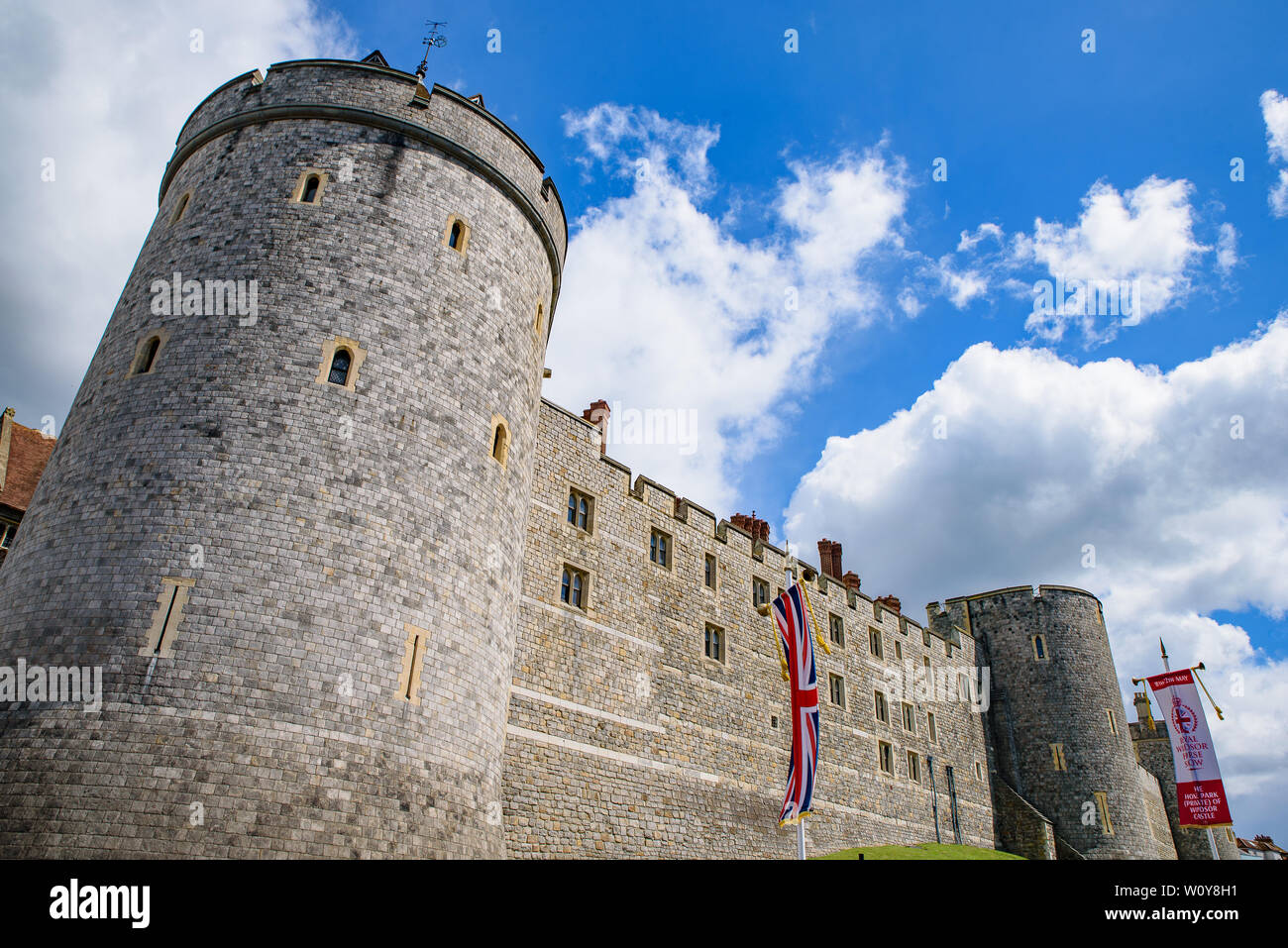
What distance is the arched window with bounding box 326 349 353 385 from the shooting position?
1462 cm

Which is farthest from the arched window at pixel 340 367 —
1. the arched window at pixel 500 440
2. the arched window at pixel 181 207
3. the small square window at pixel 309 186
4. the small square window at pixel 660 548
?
the small square window at pixel 660 548

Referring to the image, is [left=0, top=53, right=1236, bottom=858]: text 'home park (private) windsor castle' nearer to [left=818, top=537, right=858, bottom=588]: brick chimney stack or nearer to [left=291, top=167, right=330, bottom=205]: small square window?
[left=291, top=167, right=330, bottom=205]: small square window

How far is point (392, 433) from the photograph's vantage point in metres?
14.7

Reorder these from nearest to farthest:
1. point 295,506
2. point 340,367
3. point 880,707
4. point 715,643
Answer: point 295,506, point 340,367, point 715,643, point 880,707

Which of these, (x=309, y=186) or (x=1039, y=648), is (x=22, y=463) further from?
(x=1039, y=648)

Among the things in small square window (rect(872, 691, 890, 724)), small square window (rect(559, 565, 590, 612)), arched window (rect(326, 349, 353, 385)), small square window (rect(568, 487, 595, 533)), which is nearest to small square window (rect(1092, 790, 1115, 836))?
small square window (rect(872, 691, 890, 724))

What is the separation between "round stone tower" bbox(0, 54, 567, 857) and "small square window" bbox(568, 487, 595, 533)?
341cm

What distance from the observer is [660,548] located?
24766mm

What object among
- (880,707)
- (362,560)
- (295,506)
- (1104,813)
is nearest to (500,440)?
(362,560)

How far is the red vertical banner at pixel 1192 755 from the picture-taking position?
73.0 ft

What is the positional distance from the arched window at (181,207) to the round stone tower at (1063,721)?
3729 cm

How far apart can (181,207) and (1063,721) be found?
126 ft

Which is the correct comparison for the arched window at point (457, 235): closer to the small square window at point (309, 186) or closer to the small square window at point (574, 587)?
the small square window at point (309, 186)

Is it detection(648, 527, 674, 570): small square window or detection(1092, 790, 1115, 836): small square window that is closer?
detection(648, 527, 674, 570): small square window
